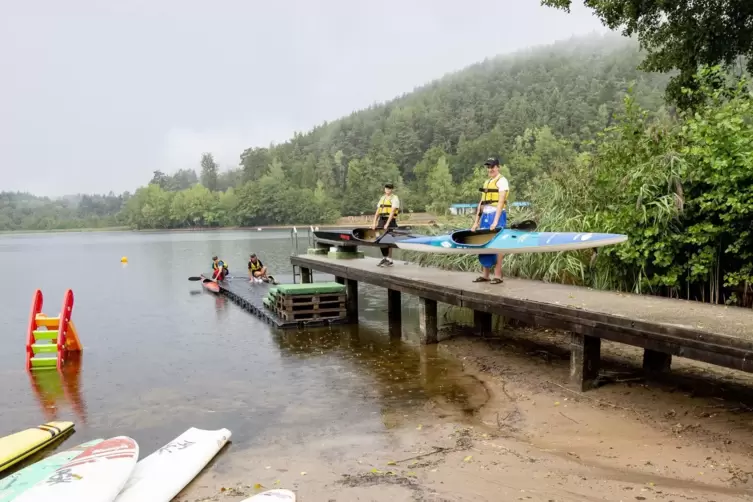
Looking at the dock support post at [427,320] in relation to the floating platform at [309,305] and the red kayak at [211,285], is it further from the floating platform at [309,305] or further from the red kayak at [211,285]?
the red kayak at [211,285]

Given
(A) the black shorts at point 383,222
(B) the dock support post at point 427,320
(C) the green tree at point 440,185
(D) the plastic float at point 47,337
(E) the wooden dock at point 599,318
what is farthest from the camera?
(C) the green tree at point 440,185

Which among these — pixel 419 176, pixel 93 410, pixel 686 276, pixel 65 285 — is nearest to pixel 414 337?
pixel 686 276

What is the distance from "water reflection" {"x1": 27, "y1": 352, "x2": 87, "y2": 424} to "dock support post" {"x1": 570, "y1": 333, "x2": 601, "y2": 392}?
5851 millimetres

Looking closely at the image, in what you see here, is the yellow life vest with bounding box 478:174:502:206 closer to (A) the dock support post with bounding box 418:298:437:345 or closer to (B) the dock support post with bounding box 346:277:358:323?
(A) the dock support post with bounding box 418:298:437:345

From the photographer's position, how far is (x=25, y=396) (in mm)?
8234

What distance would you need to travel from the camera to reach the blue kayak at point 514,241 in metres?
7.24

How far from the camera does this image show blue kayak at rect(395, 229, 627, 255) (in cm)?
724

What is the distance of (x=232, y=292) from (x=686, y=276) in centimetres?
1296

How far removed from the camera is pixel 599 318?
6020mm

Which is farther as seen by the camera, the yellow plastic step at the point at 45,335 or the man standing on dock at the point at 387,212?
the man standing on dock at the point at 387,212

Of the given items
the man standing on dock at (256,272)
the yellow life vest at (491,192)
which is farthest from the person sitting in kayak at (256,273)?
the yellow life vest at (491,192)

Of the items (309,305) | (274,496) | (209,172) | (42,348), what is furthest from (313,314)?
(209,172)

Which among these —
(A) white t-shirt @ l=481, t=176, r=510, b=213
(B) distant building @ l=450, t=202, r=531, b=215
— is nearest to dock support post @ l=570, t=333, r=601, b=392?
(A) white t-shirt @ l=481, t=176, r=510, b=213

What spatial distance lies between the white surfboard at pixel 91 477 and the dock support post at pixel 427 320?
5352 millimetres
